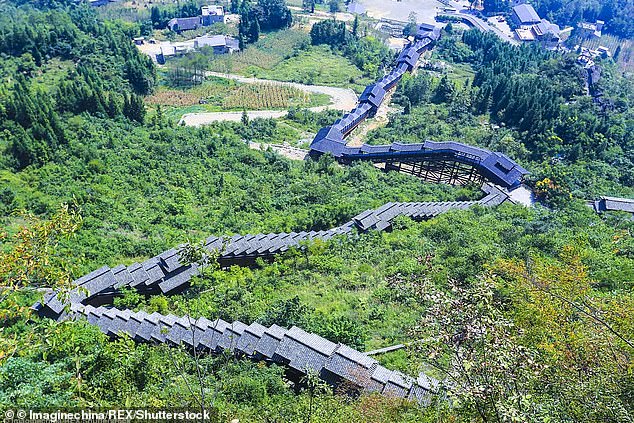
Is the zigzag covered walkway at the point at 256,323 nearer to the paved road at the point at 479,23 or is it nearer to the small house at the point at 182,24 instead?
the small house at the point at 182,24

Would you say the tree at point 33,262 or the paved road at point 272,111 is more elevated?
the tree at point 33,262

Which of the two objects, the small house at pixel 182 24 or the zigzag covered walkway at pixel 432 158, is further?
the small house at pixel 182 24

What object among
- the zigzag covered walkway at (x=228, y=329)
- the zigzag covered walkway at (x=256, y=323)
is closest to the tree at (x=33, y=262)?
the zigzag covered walkway at (x=256, y=323)

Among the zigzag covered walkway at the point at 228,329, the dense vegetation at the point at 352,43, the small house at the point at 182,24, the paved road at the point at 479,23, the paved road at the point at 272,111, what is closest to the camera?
the zigzag covered walkway at the point at 228,329

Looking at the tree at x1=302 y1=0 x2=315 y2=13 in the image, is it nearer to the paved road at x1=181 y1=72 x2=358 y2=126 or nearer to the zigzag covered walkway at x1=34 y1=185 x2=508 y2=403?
the paved road at x1=181 y1=72 x2=358 y2=126

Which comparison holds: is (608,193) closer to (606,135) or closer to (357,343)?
(606,135)

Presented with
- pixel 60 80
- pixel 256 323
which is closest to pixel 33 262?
pixel 256 323

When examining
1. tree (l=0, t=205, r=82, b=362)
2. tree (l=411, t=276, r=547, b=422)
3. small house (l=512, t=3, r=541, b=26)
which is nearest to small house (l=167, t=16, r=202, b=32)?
small house (l=512, t=3, r=541, b=26)
